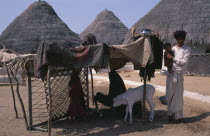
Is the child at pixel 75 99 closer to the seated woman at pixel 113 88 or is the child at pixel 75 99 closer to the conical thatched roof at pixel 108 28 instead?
the seated woman at pixel 113 88

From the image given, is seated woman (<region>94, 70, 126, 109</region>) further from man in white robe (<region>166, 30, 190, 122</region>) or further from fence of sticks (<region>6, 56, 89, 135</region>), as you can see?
man in white robe (<region>166, 30, 190, 122</region>)

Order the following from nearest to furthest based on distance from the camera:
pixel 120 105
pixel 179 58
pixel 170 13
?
1. pixel 179 58
2. pixel 120 105
3. pixel 170 13

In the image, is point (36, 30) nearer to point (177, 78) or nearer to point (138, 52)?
point (138, 52)

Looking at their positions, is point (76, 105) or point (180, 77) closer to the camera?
point (180, 77)

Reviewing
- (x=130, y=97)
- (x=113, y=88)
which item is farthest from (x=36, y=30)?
(x=130, y=97)

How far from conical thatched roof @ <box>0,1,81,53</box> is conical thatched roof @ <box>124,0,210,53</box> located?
5.42m

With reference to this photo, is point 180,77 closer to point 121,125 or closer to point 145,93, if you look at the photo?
point 145,93

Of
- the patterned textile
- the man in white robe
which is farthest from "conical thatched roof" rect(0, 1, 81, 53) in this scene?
the man in white robe

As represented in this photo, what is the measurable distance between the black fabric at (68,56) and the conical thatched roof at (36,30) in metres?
11.3

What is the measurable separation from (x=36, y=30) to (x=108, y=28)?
1306 centimetres

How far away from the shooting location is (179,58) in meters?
5.43

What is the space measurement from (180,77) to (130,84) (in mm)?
5948

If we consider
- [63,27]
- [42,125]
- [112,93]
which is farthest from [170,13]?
[42,125]

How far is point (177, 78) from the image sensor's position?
18.2 ft
